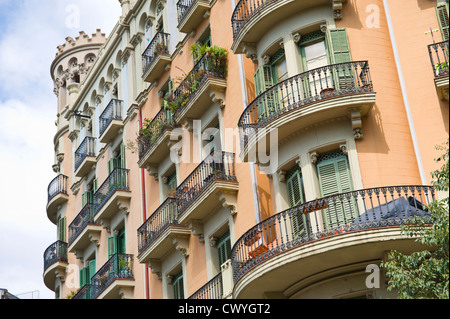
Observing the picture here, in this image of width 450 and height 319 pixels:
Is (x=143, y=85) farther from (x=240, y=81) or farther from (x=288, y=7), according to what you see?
(x=288, y=7)

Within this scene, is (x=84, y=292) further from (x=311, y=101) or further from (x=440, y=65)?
(x=440, y=65)

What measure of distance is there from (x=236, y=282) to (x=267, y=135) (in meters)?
3.66

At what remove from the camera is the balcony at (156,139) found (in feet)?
81.3

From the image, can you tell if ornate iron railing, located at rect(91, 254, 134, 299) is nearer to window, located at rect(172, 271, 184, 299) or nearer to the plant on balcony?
window, located at rect(172, 271, 184, 299)

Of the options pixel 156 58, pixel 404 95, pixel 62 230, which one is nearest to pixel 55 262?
pixel 62 230

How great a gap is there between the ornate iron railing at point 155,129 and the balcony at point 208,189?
2.77m

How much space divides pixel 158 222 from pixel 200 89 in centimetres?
457

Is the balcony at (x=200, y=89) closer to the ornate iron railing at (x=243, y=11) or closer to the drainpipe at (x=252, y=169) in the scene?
the drainpipe at (x=252, y=169)

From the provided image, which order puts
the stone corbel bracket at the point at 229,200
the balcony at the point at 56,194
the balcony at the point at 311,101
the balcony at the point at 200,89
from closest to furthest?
the balcony at the point at 311,101 < the stone corbel bracket at the point at 229,200 < the balcony at the point at 200,89 < the balcony at the point at 56,194

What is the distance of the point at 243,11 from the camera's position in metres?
21.4

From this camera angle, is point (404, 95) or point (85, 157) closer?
point (404, 95)

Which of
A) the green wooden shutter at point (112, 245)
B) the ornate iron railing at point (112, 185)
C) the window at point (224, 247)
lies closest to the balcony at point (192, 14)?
the ornate iron railing at point (112, 185)

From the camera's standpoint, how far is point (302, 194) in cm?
1830
